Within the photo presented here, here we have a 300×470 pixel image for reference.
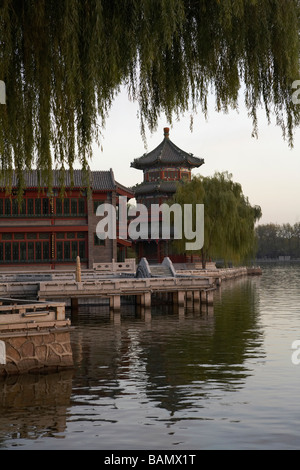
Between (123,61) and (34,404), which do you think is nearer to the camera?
(123,61)

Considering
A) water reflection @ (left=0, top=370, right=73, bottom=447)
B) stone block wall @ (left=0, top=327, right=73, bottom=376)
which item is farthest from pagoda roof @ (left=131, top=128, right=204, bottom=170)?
water reflection @ (left=0, top=370, right=73, bottom=447)

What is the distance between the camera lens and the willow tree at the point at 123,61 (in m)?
6.67

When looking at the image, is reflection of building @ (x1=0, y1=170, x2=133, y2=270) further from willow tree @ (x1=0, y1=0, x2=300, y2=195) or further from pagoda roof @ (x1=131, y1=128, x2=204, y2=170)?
willow tree @ (x1=0, y1=0, x2=300, y2=195)

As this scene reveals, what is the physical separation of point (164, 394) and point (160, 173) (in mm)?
54985

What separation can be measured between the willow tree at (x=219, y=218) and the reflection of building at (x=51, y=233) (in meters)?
7.10

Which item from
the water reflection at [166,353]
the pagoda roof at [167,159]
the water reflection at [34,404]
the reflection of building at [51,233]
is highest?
the pagoda roof at [167,159]

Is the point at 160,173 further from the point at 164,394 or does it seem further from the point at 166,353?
the point at 164,394

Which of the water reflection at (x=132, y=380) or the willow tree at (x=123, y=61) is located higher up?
the willow tree at (x=123, y=61)

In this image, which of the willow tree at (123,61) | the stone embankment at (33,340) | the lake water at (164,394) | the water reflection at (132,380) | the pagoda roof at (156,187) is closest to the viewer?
the willow tree at (123,61)

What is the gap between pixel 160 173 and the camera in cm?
6744

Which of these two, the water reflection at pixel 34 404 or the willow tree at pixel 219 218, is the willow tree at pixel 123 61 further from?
the willow tree at pixel 219 218

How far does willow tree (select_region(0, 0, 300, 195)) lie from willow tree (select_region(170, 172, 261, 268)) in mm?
40861

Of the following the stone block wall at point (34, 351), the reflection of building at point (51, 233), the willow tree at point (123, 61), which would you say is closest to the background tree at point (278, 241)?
the reflection of building at point (51, 233)

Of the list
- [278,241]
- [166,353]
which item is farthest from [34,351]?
[278,241]
